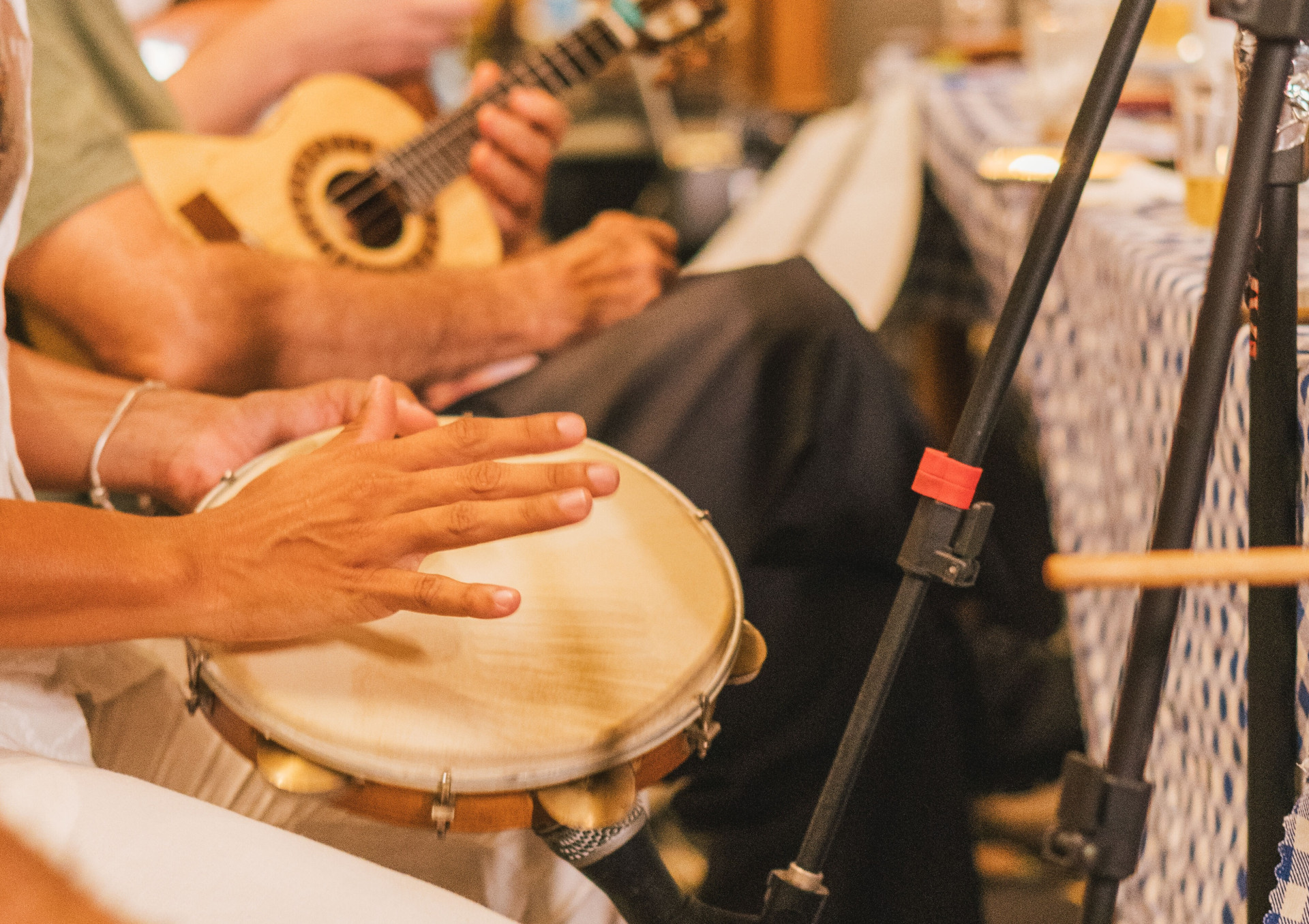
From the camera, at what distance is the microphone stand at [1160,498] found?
45cm

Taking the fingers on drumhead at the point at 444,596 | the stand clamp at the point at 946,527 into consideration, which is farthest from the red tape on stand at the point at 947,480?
the fingers on drumhead at the point at 444,596

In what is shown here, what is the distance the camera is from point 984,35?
3.13 m

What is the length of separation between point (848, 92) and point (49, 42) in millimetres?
4415

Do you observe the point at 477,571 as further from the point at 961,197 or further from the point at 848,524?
the point at 961,197

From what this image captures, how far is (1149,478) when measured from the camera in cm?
85

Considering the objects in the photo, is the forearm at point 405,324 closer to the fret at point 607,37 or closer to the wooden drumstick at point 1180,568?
the fret at point 607,37

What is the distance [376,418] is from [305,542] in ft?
0.39

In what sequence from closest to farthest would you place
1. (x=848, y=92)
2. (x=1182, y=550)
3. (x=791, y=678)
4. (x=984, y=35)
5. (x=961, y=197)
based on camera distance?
1. (x=1182, y=550)
2. (x=791, y=678)
3. (x=961, y=197)
4. (x=984, y=35)
5. (x=848, y=92)

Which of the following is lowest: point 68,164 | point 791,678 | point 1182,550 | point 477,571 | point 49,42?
point 791,678

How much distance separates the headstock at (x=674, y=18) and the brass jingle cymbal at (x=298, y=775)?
109cm

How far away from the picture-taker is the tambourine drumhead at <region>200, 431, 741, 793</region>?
55 centimetres

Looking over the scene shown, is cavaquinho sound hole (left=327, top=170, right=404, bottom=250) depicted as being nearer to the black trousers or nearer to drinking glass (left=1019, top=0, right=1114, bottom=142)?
the black trousers

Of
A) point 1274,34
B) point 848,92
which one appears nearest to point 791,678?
point 1274,34

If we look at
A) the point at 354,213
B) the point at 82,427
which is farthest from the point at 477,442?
the point at 354,213
